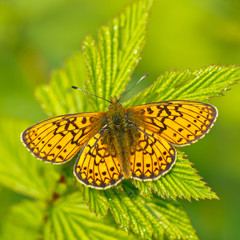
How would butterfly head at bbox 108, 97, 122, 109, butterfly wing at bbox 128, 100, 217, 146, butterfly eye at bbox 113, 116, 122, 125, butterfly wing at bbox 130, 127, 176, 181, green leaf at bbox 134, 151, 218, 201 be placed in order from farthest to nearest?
1. butterfly eye at bbox 113, 116, 122, 125
2. butterfly head at bbox 108, 97, 122, 109
3. butterfly wing at bbox 128, 100, 217, 146
4. butterfly wing at bbox 130, 127, 176, 181
5. green leaf at bbox 134, 151, 218, 201

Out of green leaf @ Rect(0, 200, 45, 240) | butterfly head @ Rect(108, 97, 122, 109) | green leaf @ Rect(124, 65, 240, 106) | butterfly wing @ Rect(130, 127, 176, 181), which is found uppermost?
green leaf @ Rect(124, 65, 240, 106)

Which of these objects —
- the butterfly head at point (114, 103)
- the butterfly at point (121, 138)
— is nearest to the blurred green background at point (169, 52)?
Result: the butterfly at point (121, 138)

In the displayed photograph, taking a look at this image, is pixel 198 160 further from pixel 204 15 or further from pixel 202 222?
pixel 204 15

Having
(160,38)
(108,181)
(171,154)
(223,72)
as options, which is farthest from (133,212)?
(160,38)

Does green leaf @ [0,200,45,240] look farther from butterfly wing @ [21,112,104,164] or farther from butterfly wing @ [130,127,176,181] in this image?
butterfly wing @ [130,127,176,181]

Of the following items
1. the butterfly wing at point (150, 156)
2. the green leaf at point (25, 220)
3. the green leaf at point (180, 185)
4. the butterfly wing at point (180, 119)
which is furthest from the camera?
the green leaf at point (25, 220)

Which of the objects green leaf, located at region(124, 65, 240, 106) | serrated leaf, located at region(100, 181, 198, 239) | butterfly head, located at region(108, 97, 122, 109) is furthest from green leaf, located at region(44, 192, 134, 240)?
green leaf, located at region(124, 65, 240, 106)

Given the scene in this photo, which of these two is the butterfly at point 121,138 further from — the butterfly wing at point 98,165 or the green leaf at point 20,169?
the green leaf at point 20,169

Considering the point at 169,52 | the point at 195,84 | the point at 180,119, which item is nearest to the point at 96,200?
the point at 180,119
